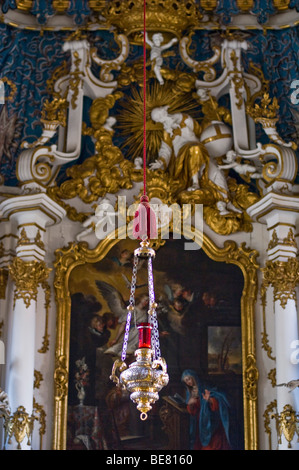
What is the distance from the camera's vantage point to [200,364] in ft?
58.3

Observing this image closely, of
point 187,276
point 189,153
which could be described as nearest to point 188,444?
point 187,276

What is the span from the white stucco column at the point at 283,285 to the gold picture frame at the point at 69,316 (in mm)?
363

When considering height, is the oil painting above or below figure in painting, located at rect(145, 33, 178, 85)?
below

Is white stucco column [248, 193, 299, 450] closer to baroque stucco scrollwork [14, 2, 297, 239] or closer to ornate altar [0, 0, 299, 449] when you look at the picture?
ornate altar [0, 0, 299, 449]

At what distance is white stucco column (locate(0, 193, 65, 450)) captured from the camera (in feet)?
56.3

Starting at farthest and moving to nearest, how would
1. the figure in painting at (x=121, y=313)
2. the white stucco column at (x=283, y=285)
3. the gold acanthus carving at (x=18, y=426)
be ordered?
the figure in painting at (x=121, y=313) → the white stucco column at (x=283, y=285) → the gold acanthus carving at (x=18, y=426)

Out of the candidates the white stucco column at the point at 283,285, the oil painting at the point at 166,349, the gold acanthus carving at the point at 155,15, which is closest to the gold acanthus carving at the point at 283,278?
the white stucco column at the point at 283,285

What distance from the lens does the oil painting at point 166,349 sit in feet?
57.2

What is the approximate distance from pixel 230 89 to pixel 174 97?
0.91 m

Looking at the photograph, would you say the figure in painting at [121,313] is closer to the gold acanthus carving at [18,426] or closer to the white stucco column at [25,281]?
the white stucco column at [25,281]

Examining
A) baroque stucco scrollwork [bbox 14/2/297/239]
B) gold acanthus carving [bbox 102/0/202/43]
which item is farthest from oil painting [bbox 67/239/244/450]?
gold acanthus carving [bbox 102/0/202/43]

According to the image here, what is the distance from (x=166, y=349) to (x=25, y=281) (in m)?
2.37

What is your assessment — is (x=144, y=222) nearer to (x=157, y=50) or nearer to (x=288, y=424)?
(x=288, y=424)

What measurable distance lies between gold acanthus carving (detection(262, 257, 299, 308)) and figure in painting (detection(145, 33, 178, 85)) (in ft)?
11.7
